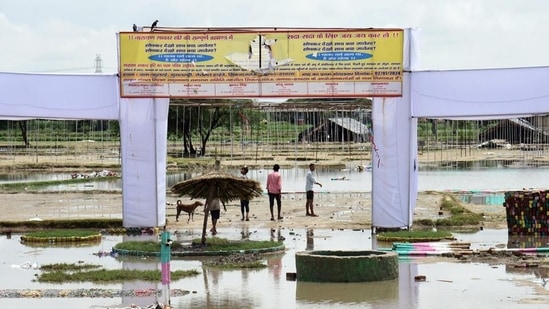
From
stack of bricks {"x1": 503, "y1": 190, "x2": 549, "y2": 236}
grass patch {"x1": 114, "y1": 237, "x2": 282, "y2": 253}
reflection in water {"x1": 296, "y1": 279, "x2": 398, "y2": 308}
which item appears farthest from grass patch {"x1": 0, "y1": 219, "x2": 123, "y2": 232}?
reflection in water {"x1": 296, "y1": 279, "x2": 398, "y2": 308}

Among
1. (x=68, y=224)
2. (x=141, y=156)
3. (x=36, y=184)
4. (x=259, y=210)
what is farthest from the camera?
(x=36, y=184)

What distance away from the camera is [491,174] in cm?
5350

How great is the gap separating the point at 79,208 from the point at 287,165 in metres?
29.4

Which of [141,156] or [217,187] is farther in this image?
[141,156]

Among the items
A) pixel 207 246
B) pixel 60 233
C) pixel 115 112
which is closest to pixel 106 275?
pixel 207 246

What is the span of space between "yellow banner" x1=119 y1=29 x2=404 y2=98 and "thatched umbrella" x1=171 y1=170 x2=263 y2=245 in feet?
11.9

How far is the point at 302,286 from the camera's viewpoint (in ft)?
58.1

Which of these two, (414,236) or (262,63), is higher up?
(262,63)

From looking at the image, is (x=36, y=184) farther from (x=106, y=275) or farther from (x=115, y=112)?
(x=106, y=275)

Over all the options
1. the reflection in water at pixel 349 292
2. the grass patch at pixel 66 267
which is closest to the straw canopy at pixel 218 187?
the grass patch at pixel 66 267

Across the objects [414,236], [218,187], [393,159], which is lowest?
[414,236]

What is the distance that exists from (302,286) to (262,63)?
839 centimetres

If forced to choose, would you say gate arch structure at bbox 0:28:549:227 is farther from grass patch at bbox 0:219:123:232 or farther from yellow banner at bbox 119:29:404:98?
grass patch at bbox 0:219:123:232

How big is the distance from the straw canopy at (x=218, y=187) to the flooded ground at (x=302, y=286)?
1347mm
